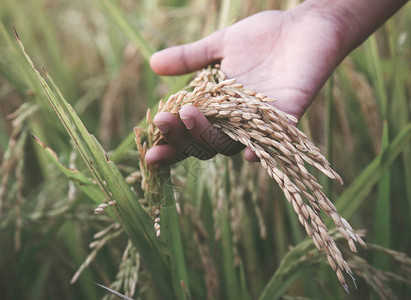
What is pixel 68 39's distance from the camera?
2.64 metres

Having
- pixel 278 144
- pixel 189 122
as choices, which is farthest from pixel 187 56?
pixel 278 144

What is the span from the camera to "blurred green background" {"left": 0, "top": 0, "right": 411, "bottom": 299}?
96cm

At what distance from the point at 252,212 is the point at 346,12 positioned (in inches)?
29.7

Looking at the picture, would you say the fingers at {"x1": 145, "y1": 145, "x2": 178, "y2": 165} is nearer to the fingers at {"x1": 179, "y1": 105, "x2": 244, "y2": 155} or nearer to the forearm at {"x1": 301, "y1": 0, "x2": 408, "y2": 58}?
the fingers at {"x1": 179, "y1": 105, "x2": 244, "y2": 155}

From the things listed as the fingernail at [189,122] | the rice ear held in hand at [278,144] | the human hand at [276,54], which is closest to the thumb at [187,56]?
the human hand at [276,54]

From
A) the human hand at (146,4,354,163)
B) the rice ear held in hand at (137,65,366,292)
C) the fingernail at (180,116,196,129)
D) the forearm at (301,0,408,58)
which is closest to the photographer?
the rice ear held in hand at (137,65,366,292)

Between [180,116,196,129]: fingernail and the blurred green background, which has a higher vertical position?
[180,116,196,129]: fingernail

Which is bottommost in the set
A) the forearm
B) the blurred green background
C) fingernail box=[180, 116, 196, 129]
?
the blurred green background

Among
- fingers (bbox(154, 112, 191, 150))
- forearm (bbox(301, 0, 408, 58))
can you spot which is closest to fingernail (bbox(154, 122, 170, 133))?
fingers (bbox(154, 112, 191, 150))

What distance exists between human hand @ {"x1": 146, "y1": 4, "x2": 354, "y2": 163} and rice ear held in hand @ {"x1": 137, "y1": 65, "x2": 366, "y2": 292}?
210 mm

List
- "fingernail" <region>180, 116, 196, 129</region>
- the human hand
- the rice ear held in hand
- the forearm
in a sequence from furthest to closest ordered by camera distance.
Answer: the forearm < the human hand < "fingernail" <region>180, 116, 196, 129</region> < the rice ear held in hand

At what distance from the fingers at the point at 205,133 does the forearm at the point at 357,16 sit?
0.48 m

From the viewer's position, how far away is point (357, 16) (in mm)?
1032

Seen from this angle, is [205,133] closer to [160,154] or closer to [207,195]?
[160,154]
